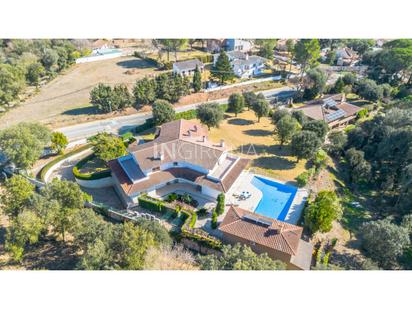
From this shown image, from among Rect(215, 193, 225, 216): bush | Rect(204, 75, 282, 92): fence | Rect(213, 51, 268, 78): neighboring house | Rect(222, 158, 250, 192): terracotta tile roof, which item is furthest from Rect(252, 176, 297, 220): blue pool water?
Rect(213, 51, 268, 78): neighboring house

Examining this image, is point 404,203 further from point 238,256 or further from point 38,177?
A: point 38,177

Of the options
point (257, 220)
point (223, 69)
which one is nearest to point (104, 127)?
point (223, 69)

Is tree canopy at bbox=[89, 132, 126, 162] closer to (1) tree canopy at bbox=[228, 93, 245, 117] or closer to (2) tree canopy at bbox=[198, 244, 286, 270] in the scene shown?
(2) tree canopy at bbox=[198, 244, 286, 270]

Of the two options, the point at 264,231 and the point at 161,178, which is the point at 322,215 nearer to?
the point at 264,231

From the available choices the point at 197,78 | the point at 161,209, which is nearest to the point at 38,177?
the point at 161,209

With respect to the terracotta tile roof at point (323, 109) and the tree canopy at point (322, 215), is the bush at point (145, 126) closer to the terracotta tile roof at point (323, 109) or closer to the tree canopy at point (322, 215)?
the terracotta tile roof at point (323, 109)
